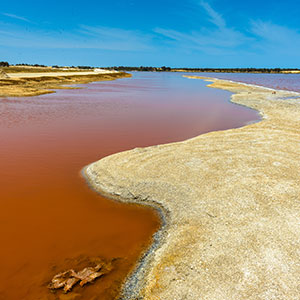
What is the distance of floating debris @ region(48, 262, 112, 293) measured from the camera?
239 inches

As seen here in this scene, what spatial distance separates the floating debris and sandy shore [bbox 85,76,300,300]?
2.78 ft

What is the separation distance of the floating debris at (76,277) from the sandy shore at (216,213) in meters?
0.85

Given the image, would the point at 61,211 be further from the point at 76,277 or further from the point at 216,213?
the point at 216,213

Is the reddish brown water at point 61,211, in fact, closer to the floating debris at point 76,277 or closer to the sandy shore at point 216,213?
the floating debris at point 76,277

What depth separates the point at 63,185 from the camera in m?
11.2

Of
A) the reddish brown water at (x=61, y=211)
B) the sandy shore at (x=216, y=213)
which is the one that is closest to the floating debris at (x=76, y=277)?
the reddish brown water at (x=61, y=211)

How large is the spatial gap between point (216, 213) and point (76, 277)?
15.5ft

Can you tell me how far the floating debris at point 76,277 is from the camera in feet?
19.9

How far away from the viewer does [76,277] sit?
6.27m

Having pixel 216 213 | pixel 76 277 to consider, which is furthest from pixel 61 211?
pixel 216 213

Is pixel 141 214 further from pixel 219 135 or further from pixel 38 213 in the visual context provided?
pixel 219 135

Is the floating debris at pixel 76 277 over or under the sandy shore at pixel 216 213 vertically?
under

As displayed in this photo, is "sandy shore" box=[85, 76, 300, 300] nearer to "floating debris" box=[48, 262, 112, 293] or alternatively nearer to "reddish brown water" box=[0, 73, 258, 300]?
"reddish brown water" box=[0, 73, 258, 300]

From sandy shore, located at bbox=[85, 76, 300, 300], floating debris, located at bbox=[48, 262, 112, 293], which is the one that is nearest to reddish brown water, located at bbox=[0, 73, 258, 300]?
floating debris, located at bbox=[48, 262, 112, 293]
